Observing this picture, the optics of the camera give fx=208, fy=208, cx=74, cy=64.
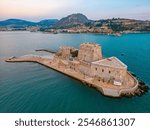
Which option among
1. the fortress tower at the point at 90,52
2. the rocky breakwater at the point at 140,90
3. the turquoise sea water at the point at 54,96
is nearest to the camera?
the turquoise sea water at the point at 54,96

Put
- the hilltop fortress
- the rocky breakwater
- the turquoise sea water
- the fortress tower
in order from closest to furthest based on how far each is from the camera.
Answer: the turquoise sea water < the rocky breakwater < the hilltop fortress < the fortress tower

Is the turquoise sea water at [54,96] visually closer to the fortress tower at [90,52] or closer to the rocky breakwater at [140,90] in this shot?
the rocky breakwater at [140,90]

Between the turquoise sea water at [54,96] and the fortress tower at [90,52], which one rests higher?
the fortress tower at [90,52]

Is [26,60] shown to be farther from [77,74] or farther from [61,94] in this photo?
[61,94]

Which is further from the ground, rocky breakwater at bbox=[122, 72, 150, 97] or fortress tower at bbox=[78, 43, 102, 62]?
fortress tower at bbox=[78, 43, 102, 62]

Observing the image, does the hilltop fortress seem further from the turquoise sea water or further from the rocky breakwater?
the turquoise sea water

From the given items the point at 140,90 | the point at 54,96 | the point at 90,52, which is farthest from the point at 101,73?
the point at 54,96

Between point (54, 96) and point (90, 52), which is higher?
point (90, 52)

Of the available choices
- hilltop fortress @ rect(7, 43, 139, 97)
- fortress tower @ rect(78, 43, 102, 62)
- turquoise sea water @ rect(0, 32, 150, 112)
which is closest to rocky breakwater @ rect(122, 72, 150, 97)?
hilltop fortress @ rect(7, 43, 139, 97)

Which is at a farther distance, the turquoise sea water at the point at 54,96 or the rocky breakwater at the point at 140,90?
the rocky breakwater at the point at 140,90

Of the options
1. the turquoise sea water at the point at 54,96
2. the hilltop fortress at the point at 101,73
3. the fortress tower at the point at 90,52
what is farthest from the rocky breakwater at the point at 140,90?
the fortress tower at the point at 90,52

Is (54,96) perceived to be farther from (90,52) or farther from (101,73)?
(90,52)

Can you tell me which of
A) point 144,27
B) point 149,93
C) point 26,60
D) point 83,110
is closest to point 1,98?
point 83,110
